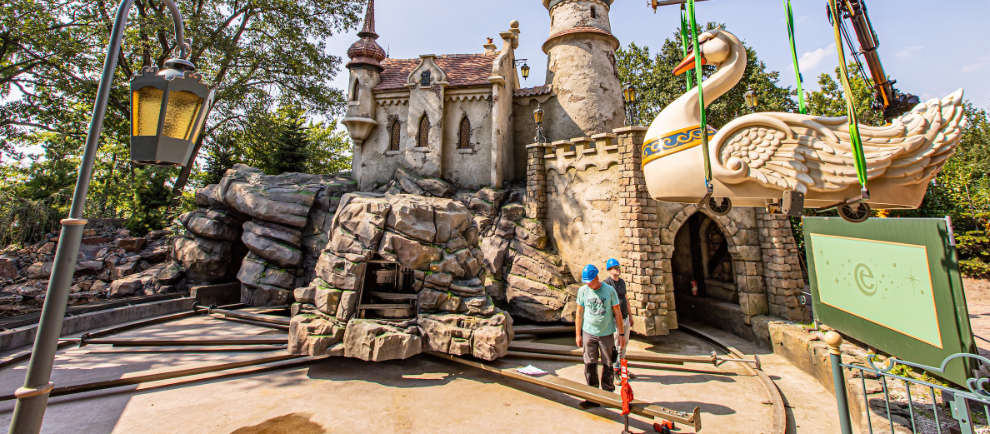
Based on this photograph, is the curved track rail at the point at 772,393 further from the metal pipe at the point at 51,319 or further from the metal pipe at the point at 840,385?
the metal pipe at the point at 51,319

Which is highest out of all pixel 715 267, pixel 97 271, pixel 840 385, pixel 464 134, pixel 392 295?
pixel 464 134

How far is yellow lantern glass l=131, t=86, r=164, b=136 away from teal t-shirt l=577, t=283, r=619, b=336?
5290 millimetres

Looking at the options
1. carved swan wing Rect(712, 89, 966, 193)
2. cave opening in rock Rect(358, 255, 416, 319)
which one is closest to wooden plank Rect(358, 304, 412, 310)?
cave opening in rock Rect(358, 255, 416, 319)

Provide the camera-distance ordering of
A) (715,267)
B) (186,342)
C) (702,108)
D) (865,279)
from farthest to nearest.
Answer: (715,267), (186,342), (865,279), (702,108)

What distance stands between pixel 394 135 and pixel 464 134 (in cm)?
357

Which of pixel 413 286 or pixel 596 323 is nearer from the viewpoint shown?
pixel 596 323

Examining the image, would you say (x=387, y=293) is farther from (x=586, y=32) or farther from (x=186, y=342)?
(x=586, y=32)

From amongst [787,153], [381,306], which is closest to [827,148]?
[787,153]

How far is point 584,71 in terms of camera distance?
17.2 meters

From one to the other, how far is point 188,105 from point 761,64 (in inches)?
1105

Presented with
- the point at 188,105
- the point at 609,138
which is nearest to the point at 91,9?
the point at 188,105

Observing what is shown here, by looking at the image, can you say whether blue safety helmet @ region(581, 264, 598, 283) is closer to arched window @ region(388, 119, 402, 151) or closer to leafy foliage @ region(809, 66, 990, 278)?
leafy foliage @ region(809, 66, 990, 278)

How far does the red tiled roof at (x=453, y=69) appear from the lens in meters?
18.1

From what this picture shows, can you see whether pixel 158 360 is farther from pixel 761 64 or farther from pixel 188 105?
pixel 761 64
